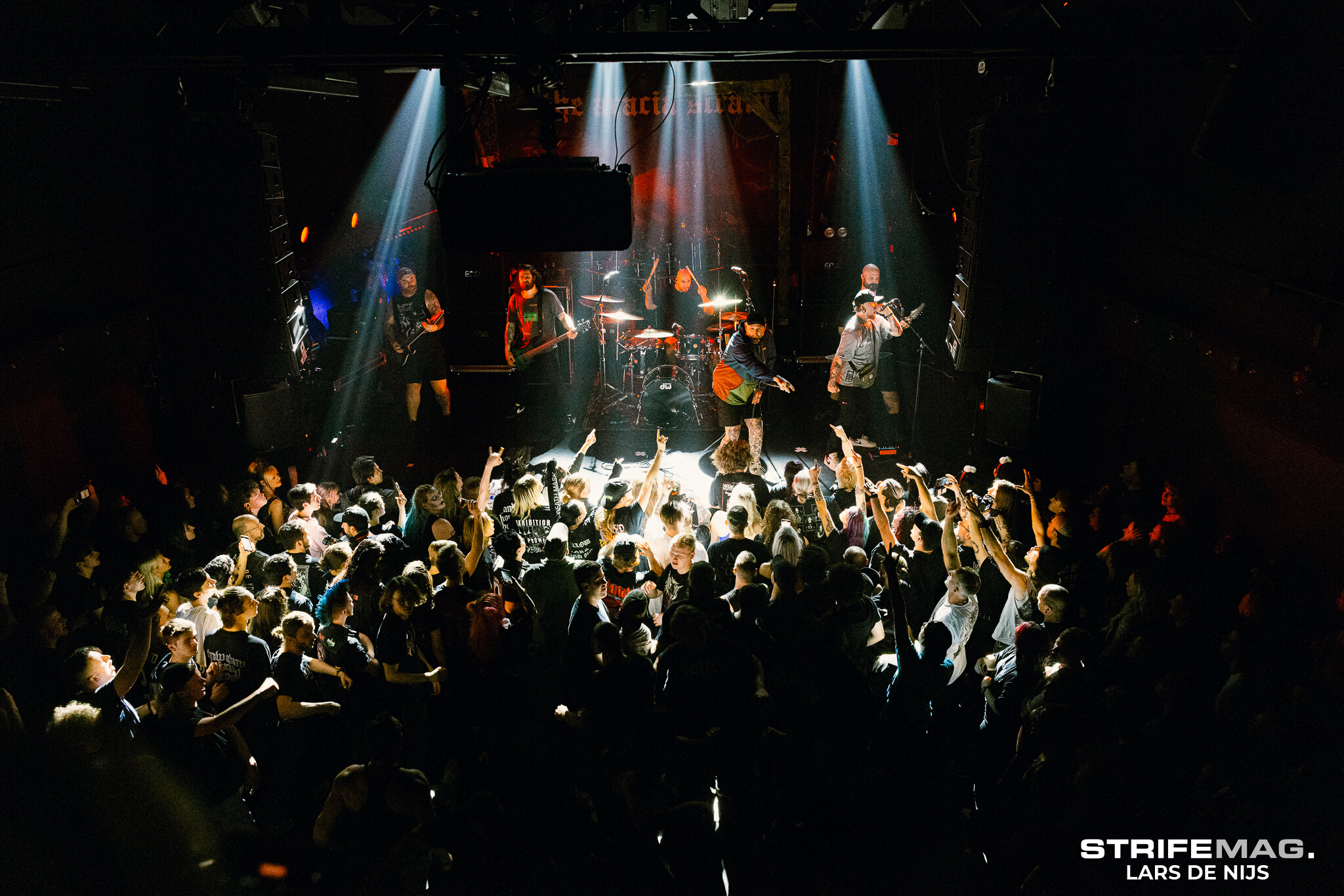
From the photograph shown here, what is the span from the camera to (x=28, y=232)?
511 centimetres

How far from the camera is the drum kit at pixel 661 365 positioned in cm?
813

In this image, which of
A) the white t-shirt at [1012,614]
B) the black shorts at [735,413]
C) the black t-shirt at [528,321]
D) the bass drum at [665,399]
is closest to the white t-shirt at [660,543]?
the white t-shirt at [1012,614]

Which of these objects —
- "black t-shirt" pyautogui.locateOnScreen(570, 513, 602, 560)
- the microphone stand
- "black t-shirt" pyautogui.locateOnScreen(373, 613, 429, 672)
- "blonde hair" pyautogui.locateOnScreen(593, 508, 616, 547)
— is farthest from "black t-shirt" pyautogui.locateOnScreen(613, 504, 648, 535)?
the microphone stand

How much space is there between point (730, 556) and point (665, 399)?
14.1 feet

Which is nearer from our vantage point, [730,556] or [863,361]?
[730,556]

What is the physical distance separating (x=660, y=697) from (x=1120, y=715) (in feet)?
5.96

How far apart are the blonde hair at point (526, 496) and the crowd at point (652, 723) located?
0.74 m

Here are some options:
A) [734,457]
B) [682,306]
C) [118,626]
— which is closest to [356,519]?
[118,626]

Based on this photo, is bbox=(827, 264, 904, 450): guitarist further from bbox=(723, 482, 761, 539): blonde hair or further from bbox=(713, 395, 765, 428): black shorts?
bbox=(723, 482, 761, 539): blonde hair

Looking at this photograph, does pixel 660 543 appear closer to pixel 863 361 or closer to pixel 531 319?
pixel 863 361

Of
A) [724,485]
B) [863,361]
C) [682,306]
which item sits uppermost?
[863,361]

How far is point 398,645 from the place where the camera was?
328cm

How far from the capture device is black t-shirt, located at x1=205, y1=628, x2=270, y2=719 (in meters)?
3.03

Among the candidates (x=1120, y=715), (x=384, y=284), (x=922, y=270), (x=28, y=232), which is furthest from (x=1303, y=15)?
(x=384, y=284)
